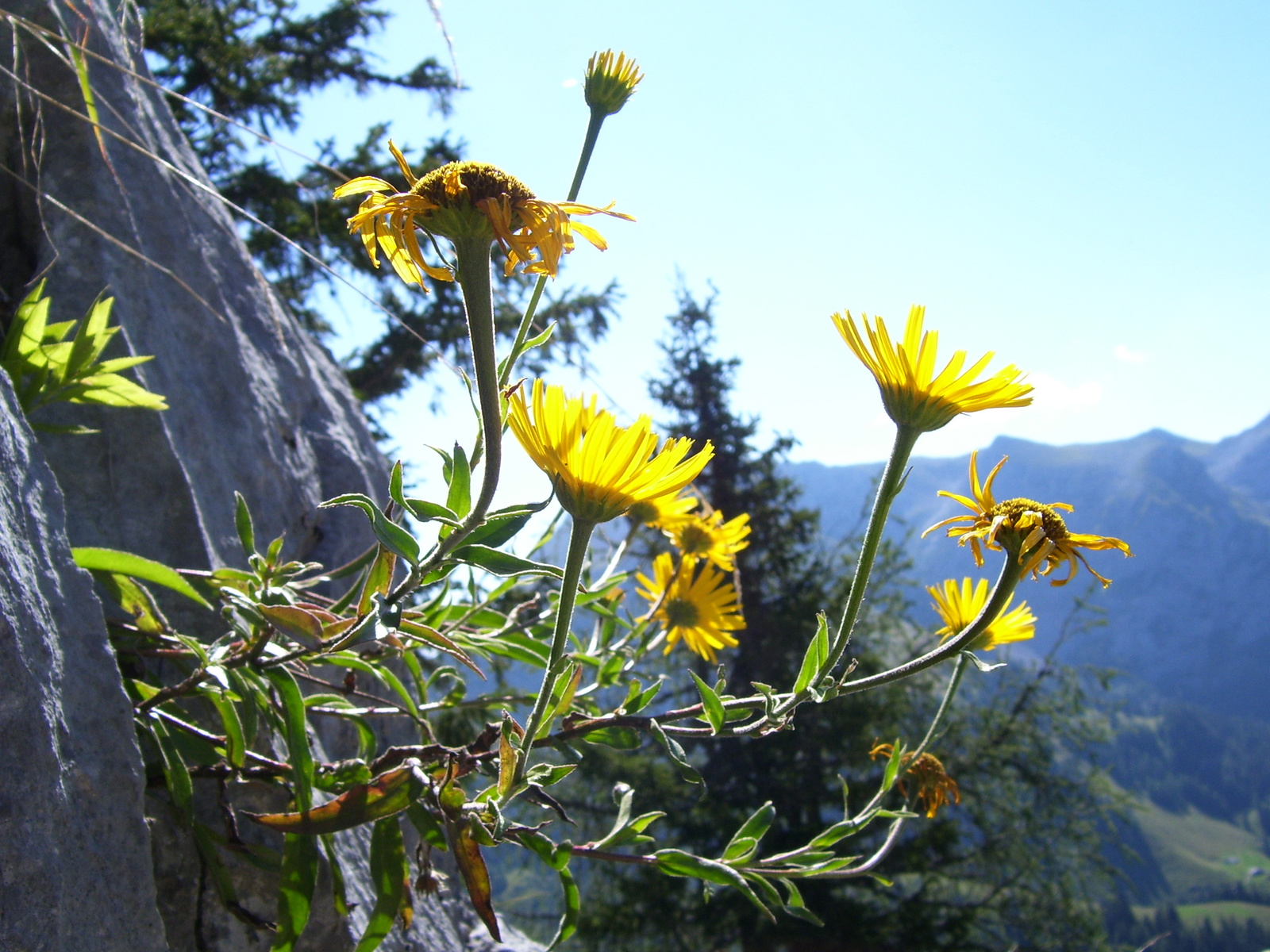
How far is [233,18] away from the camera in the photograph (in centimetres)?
924

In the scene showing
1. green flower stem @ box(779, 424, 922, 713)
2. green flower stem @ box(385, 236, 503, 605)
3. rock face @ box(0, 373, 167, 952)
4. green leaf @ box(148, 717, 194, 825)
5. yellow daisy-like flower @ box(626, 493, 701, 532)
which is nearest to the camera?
green flower stem @ box(385, 236, 503, 605)

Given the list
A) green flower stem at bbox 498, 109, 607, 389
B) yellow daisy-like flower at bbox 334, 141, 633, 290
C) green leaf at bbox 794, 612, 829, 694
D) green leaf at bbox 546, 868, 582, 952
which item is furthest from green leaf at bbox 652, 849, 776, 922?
yellow daisy-like flower at bbox 334, 141, 633, 290

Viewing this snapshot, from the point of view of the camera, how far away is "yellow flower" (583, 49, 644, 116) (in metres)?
1.30

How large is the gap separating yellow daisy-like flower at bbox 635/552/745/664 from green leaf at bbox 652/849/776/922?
0.54 m

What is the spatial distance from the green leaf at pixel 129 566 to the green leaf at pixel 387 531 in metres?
0.72

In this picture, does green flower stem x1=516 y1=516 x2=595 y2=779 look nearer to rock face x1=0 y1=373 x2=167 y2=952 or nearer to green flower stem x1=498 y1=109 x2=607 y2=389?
green flower stem x1=498 y1=109 x2=607 y2=389

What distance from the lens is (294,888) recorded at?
1.45 m

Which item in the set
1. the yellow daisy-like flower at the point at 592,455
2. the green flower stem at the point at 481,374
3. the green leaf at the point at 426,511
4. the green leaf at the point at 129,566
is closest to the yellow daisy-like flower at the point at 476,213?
the green flower stem at the point at 481,374

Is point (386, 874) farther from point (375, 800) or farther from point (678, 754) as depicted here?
point (678, 754)

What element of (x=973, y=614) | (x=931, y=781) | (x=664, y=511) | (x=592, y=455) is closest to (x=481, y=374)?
(x=592, y=455)

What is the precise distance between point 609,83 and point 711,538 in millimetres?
1026

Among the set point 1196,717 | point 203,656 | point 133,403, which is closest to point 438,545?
point 203,656

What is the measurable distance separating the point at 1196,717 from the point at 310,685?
18591 cm

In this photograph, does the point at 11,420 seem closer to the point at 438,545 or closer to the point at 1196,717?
the point at 438,545
